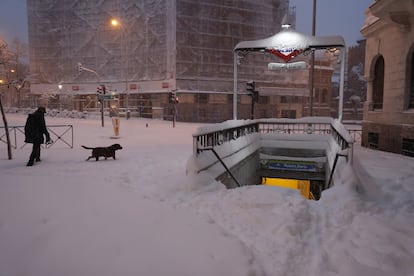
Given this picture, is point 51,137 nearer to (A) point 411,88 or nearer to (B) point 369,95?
(B) point 369,95

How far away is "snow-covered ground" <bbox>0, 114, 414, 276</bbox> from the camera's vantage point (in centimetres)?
378

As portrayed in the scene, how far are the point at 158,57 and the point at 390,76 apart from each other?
27.5 m

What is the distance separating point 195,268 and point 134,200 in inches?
102

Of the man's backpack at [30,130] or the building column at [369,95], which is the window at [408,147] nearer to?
the building column at [369,95]

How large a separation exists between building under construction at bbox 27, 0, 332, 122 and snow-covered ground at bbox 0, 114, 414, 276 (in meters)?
29.3

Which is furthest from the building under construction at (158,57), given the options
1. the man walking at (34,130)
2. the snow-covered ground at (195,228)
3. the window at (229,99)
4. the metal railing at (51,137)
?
the snow-covered ground at (195,228)

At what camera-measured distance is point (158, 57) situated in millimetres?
36719

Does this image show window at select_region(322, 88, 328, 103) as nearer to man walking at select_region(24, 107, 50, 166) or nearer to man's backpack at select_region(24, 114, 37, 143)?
man walking at select_region(24, 107, 50, 166)

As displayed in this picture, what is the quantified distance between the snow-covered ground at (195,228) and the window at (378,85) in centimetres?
904

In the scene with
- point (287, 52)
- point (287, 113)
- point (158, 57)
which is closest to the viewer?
point (287, 52)

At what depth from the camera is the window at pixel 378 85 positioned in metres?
15.3

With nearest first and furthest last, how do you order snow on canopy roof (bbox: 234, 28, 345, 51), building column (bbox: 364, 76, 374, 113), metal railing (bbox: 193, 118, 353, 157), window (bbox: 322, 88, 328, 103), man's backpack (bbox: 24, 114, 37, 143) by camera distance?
metal railing (bbox: 193, 118, 353, 157) → man's backpack (bbox: 24, 114, 37, 143) → snow on canopy roof (bbox: 234, 28, 345, 51) → building column (bbox: 364, 76, 374, 113) → window (bbox: 322, 88, 328, 103)

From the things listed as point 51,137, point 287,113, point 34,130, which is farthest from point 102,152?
point 287,113

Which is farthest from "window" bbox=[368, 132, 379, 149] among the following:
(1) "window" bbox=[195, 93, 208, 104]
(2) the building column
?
(1) "window" bbox=[195, 93, 208, 104]
